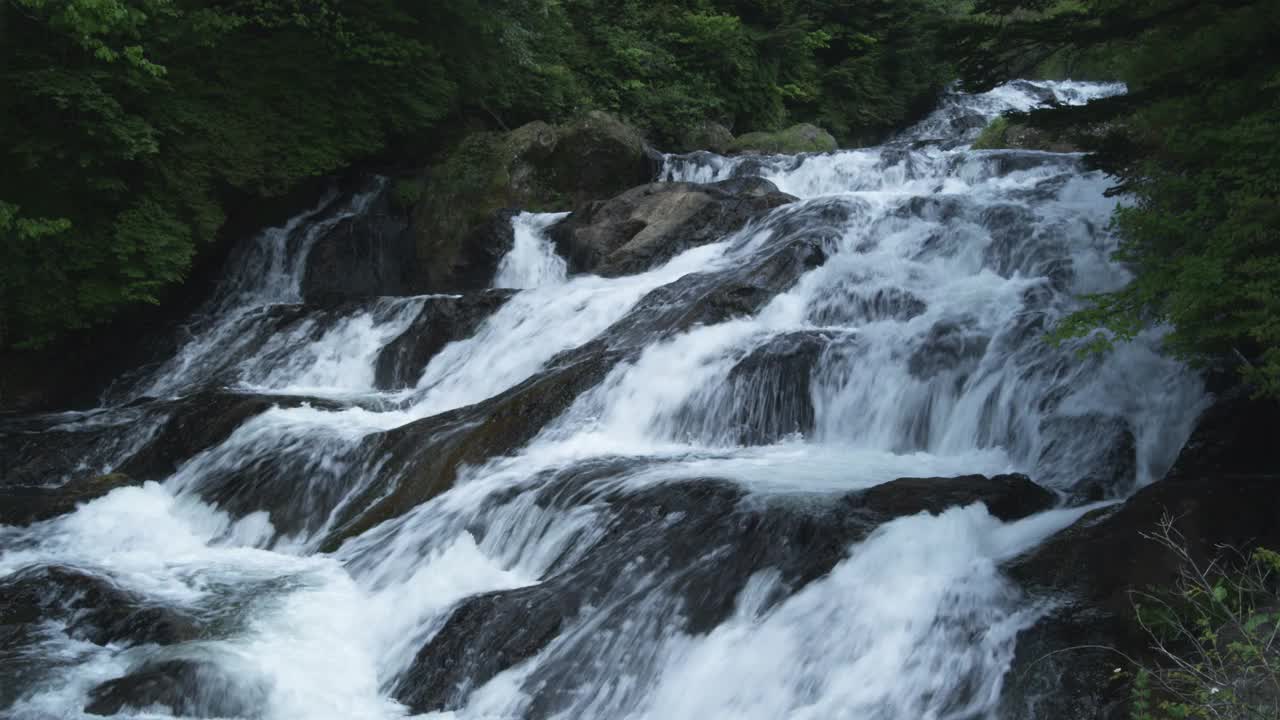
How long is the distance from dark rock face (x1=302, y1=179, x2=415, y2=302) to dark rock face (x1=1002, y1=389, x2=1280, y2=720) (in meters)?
12.8

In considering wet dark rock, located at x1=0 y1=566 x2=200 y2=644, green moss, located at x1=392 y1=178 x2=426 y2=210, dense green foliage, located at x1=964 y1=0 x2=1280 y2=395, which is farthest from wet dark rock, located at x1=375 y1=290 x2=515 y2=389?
dense green foliage, located at x1=964 y1=0 x2=1280 y2=395

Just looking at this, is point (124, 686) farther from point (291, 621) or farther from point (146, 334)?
Result: point (146, 334)

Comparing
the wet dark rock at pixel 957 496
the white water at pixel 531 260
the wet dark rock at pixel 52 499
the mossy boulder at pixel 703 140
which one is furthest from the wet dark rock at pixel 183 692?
the mossy boulder at pixel 703 140

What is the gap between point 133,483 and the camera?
977 centimetres

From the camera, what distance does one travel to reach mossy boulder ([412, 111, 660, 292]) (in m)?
16.0

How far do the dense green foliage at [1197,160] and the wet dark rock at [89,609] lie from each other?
5738 mm

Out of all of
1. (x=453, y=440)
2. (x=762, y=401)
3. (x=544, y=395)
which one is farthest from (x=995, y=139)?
(x=453, y=440)

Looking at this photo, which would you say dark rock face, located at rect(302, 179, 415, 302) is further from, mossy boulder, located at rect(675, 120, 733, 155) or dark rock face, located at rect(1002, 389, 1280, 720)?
dark rock face, located at rect(1002, 389, 1280, 720)

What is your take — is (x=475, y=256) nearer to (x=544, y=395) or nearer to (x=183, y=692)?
(x=544, y=395)

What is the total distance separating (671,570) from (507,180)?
450 inches

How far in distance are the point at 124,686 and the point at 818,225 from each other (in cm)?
862

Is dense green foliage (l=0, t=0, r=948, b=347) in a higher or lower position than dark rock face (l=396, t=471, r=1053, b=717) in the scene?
higher

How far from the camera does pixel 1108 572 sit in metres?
4.86

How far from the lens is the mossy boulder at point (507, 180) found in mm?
16000
